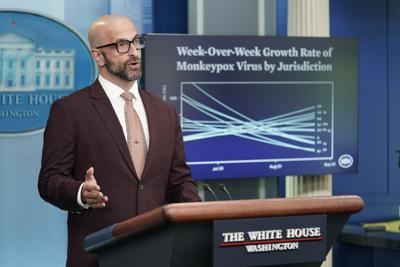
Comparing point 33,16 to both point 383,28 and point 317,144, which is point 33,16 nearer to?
point 317,144

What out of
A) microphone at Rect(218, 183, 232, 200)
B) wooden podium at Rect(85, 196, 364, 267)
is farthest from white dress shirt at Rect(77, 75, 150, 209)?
microphone at Rect(218, 183, 232, 200)

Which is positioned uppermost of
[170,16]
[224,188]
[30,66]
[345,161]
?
[170,16]

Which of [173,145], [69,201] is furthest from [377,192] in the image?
[69,201]

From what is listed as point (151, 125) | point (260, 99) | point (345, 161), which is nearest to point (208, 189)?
point (260, 99)

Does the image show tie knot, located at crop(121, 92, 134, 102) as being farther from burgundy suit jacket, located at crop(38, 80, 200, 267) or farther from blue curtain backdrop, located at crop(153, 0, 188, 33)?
blue curtain backdrop, located at crop(153, 0, 188, 33)

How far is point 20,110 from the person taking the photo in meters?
4.17

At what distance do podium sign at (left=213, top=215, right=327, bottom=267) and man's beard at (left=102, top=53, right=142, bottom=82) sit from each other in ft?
2.93

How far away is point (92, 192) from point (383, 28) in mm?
4148

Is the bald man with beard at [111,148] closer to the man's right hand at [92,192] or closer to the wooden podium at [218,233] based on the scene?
the man's right hand at [92,192]

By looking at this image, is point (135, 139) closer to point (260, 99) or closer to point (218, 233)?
point (218, 233)

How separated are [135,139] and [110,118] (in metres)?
0.10

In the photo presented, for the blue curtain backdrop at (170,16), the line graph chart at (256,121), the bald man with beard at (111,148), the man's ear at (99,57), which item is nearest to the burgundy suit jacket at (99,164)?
the bald man with beard at (111,148)

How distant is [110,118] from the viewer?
2432 millimetres

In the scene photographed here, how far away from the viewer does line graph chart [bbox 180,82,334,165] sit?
428 cm
